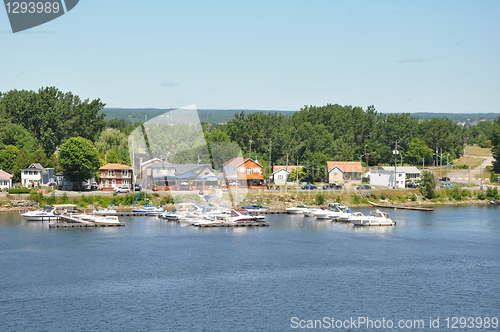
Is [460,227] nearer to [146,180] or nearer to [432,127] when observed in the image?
[146,180]

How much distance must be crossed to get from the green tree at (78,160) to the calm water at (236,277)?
1708cm

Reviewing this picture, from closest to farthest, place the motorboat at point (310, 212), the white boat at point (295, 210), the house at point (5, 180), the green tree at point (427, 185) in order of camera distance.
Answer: the motorboat at point (310, 212), the white boat at point (295, 210), the house at point (5, 180), the green tree at point (427, 185)

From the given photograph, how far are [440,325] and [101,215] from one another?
39.6m

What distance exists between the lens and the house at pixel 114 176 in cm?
7550

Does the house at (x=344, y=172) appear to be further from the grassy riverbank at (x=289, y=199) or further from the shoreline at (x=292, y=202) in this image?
the shoreline at (x=292, y=202)

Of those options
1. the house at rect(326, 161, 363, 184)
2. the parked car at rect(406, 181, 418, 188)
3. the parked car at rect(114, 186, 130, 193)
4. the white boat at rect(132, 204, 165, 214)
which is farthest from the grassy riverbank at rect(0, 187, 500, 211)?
the house at rect(326, 161, 363, 184)

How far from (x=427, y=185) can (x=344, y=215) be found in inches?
872

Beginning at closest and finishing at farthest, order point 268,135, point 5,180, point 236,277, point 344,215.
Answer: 1. point 236,277
2. point 344,215
3. point 5,180
4. point 268,135

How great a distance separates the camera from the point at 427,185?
78.5m

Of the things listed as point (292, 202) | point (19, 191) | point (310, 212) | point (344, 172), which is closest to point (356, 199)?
point (292, 202)

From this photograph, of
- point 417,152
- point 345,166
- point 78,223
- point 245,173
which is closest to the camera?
point 78,223

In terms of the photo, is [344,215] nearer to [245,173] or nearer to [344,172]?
[245,173]

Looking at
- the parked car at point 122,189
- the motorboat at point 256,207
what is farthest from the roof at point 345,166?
the parked car at point 122,189

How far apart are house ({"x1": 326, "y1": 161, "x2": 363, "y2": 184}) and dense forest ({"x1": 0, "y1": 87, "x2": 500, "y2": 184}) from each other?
1.93 meters
